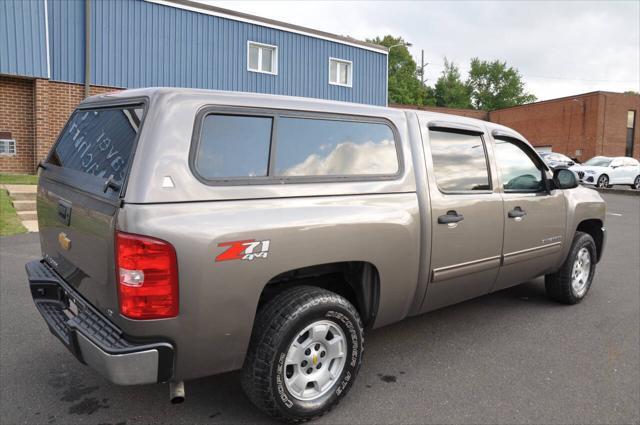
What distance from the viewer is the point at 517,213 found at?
4227mm

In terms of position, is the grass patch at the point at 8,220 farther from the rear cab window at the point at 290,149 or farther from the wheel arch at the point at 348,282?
the rear cab window at the point at 290,149

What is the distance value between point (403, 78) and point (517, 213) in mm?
58996

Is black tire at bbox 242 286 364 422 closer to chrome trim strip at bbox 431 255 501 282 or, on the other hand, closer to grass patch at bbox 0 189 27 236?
chrome trim strip at bbox 431 255 501 282

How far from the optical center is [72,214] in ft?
9.29

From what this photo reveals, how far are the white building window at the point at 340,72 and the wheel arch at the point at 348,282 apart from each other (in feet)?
56.8

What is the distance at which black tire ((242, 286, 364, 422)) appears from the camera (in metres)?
2.69

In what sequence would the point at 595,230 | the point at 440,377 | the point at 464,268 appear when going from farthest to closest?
1. the point at 595,230
2. the point at 464,268
3. the point at 440,377

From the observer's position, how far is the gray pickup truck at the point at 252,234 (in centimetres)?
239

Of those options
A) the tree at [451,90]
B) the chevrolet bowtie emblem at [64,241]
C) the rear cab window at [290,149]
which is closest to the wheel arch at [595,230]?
the rear cab window at [290,149]

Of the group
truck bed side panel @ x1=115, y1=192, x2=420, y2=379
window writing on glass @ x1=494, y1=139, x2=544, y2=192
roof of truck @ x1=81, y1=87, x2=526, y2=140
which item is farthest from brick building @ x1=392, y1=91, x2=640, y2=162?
truck bed side panel @ x1=115, y1=192, x2=420, y2=379

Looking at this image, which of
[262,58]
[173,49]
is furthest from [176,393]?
[262,58]

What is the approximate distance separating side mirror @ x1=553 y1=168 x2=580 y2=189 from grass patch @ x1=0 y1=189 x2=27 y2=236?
7970mm

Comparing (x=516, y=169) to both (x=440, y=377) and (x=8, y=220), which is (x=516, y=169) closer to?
(x=440, y=377)

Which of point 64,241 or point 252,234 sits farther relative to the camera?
point 64,241
